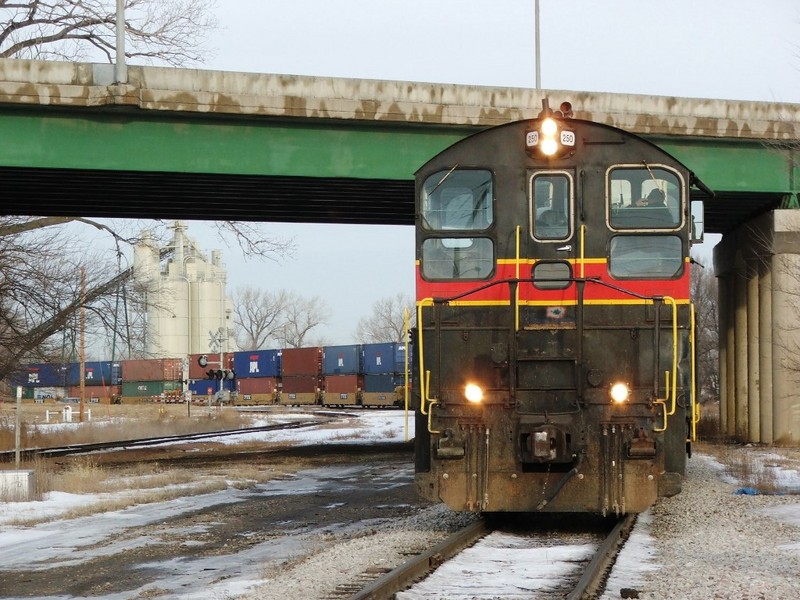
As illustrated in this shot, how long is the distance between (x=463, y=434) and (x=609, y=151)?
3.23 metres

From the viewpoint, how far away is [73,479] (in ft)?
56.9

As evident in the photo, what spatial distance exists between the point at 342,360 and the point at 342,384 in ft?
6.74

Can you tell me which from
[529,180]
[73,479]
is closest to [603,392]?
[529,180]

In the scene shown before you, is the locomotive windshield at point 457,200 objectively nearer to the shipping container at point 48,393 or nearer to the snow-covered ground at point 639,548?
the snow-covered ground at point 639,548

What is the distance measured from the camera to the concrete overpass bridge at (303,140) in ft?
64.4

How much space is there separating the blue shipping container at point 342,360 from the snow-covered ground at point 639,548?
4519cm

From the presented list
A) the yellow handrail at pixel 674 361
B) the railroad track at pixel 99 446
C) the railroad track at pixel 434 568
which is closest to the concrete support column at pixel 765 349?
the yellow handrail at pixel 674 361

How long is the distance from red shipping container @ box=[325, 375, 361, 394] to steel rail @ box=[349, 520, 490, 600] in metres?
53.1

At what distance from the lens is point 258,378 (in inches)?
2864

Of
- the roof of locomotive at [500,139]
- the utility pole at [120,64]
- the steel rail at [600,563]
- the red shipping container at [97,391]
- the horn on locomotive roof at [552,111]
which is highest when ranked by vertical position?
the utility pole at [120,64]

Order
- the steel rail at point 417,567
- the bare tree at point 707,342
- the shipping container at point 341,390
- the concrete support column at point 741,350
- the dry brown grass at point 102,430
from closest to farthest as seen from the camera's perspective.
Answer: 1. the steel rail at point 417,567
2. the concrete support column at point 741,350
3. the dry brown grass at point 102,430
4. the bare tree at point 707,342
5. the shipping container at point 341,390

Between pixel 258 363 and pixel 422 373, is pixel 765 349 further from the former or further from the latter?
pixel 258 363

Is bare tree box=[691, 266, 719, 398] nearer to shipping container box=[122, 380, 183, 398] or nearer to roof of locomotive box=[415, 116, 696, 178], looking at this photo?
shipping container box=[122, 380, 183, 398]

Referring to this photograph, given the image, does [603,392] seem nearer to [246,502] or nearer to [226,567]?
[226,567]
